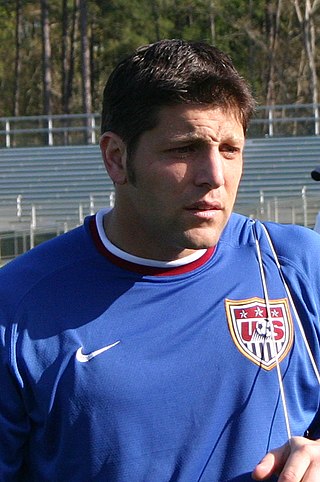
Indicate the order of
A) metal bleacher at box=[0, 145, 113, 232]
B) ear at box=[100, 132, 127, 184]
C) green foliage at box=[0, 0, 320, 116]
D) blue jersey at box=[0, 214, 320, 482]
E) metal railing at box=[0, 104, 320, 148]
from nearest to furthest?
blue jersey at box=[0, 214, 320, 482]
ear at box=[100, 132, 127, 184]
metal railing at box=[0, 104, 320, 148]
metal bleacher at box=[0, 145, 113, 232]
green foliage at box=[0, 0, 320, 116]

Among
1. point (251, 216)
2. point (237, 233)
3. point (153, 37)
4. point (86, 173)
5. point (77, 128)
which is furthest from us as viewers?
point (153, 37)

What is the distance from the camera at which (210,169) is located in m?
1.90

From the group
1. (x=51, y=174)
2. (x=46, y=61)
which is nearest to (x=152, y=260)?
(x=51, y=174)

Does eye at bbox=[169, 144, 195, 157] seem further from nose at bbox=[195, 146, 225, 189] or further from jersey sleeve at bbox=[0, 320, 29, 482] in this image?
jersey sleeve at bbox=[0, 320, 29, 482]

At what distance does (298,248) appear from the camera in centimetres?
206

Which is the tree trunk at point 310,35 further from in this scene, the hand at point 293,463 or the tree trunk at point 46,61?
the hand at point 293,463

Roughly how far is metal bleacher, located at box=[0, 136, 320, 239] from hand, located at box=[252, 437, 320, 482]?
21264 millimetres

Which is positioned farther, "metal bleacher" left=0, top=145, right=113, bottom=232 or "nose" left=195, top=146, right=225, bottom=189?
"metal bleacher" left=0, top=145, right=113, bottom=232

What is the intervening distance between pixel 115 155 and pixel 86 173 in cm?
2686

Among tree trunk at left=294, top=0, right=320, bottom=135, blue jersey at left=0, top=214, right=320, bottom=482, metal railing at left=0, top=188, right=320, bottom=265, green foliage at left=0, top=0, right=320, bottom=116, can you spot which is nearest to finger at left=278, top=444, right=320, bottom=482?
blue jersey at left=0, top=214, right=320, bottom=482

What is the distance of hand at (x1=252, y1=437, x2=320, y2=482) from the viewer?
70.5 inches

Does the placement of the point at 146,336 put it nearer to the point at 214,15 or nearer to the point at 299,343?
the point at 299,343

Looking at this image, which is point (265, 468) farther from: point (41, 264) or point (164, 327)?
point (41, 264)

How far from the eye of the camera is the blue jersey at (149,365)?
1.89 m
